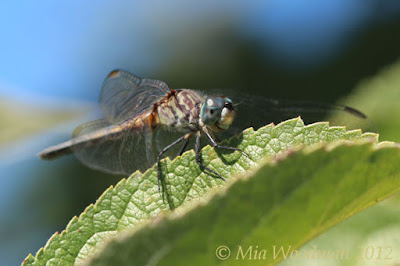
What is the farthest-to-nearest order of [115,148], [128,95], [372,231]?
[115,148] → [128,95] → [372,231]

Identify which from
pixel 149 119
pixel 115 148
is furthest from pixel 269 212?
pixel 115 148

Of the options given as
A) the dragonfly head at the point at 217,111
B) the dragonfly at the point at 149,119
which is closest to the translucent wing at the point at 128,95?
Answer: the dragonfly at the point at 149,119

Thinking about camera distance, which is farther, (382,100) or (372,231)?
(382,100)

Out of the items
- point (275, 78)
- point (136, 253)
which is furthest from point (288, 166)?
point (275, 78)

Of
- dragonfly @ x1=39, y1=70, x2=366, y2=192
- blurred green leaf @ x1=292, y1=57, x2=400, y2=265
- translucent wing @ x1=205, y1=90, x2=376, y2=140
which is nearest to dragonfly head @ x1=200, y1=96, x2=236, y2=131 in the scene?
dragonfly @ x1=39, y1=70, x2=366, y2=192

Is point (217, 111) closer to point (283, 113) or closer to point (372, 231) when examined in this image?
point (283, 113)

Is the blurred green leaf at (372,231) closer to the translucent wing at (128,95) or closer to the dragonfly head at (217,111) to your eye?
the dragonfly head at (217,111)

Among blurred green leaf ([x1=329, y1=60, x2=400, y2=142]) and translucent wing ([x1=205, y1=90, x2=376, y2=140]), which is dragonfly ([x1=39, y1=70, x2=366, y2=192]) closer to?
translucent wing ([x1=205, y1=90, x2=376, y2=140])
